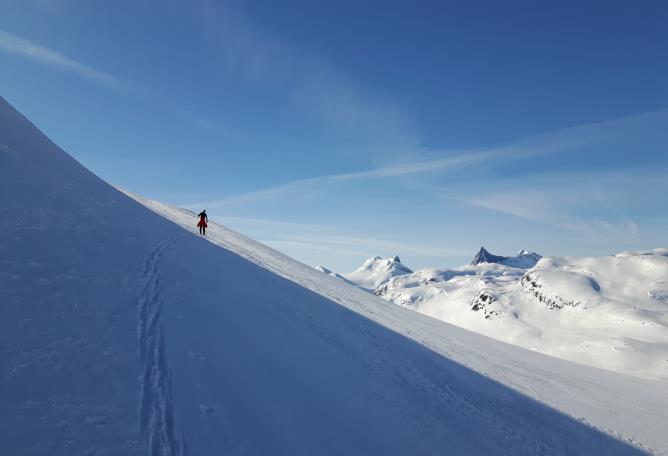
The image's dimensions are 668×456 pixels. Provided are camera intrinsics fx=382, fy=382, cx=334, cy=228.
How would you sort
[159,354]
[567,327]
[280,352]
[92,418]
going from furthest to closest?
[567,327], [280,352], [159,354], [92,418]

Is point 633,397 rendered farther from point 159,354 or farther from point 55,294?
point 55,294

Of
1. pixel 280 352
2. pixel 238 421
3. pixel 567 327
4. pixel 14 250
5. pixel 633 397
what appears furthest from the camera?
pixel 567 327

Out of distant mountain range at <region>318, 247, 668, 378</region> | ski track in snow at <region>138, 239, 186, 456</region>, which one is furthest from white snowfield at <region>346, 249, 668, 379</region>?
ski track in snow at <region>138, 239, 186, 456</region>

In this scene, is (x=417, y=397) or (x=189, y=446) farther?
(x=417, y=397)

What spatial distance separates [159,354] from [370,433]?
19.4 ft

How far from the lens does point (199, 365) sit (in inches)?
393

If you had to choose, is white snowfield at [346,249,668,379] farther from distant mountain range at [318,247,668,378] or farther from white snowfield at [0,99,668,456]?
white snowfield at [0,99,668,456]

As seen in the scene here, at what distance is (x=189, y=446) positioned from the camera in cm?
737

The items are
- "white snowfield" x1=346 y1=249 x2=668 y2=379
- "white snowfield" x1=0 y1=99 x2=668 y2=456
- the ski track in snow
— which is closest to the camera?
the ski track in snow

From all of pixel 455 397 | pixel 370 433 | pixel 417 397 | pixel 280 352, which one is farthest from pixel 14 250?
pixel 455 397

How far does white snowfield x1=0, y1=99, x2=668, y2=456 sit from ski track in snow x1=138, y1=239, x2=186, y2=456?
0.13 ft

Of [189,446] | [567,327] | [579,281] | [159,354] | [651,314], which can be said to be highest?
[579,281]

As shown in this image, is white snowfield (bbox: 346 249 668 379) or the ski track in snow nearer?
the ski track in snow

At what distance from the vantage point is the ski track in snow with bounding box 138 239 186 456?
284 inches
